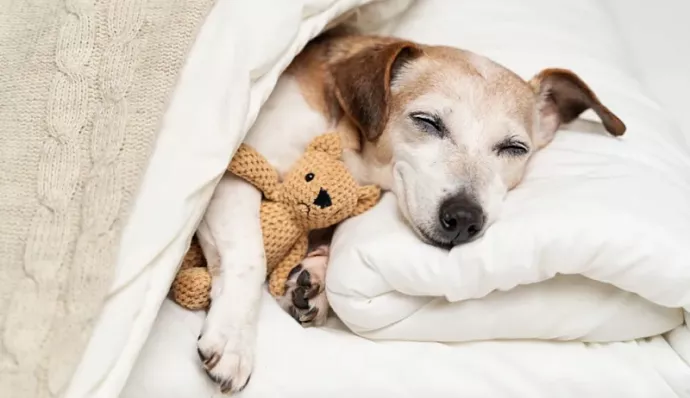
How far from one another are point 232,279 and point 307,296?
0.15 m

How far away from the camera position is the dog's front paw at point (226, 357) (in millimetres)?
1168

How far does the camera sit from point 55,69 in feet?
3.99

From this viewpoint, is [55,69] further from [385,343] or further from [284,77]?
[385,343]

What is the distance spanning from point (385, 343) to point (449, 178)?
33 cm

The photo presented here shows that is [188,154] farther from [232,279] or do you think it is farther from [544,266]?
[544,266]

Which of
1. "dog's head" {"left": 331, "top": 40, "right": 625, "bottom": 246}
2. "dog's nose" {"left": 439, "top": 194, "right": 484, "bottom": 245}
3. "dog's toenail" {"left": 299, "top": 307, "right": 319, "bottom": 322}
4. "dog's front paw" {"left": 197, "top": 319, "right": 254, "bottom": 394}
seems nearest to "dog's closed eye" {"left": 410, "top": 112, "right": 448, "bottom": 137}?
"dog's head" {"left": 331, "top": 40, "right": 625, "bottom": 246}

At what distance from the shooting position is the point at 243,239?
4.32 ft

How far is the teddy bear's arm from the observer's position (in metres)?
1.38

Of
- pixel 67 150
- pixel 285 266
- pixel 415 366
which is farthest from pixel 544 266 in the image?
pixel 67 150

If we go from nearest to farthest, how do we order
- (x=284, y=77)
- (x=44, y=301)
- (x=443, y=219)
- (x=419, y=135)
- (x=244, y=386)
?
(x=44, y=301), (x=244, y=386), (x=443, y=219), (x=419, y=135), (x=284, y=77)

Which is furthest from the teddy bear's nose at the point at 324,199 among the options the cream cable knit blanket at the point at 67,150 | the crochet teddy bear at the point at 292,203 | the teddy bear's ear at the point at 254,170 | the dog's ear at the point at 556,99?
the dog's ear at the point at 556,99

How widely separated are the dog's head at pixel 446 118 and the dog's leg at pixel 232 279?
29 cm

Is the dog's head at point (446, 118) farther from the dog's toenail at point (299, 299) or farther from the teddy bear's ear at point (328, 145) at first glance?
the dog's toenail at point (299, 299)

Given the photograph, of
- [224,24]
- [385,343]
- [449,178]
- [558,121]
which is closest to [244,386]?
[385,343]
